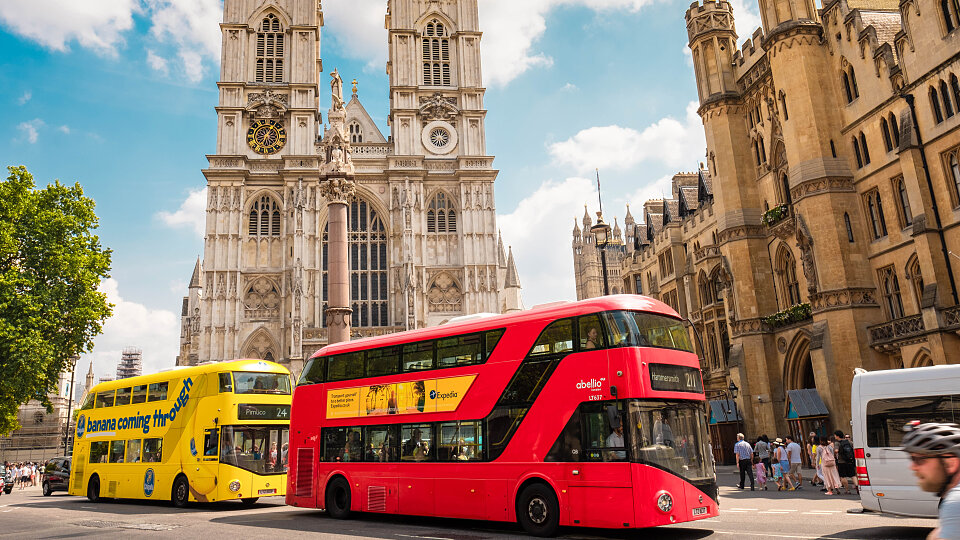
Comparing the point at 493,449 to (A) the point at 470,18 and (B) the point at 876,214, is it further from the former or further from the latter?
(A) the point at 470,18

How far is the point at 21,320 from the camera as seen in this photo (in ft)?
86.0

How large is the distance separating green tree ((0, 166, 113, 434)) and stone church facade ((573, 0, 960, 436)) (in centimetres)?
2665

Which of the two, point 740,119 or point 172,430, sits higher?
point 740,119

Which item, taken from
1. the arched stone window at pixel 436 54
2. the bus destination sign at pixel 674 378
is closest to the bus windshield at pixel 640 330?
the bus destination sign at pixel 674 378

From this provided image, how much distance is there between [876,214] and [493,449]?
1761 centimetres

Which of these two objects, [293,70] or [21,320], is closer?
[21,320]

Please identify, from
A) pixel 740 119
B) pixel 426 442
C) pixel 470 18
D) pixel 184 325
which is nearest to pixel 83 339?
pixel 426 442

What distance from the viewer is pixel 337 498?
570 inches

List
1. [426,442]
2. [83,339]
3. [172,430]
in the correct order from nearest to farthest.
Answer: [426,442] → [172,430] → [83,339]

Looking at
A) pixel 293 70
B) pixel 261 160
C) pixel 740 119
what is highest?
pixel 293 70

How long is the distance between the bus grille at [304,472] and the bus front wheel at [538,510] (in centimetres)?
571

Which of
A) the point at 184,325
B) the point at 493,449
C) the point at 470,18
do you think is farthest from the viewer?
the point at 184,325

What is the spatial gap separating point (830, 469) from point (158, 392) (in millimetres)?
16992

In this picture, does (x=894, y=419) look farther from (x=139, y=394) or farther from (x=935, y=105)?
(x=139, y=394)
